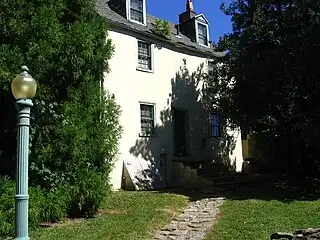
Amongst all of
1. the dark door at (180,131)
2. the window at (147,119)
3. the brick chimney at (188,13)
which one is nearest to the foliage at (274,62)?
the dark door at (180,131)

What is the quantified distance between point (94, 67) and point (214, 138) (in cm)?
1000

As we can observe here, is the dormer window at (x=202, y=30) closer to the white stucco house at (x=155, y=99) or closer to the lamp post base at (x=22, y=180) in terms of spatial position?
the white stucco house at (x=155, y=99)

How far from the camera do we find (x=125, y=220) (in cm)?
1062

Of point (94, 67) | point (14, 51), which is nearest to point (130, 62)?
point (94, 67)

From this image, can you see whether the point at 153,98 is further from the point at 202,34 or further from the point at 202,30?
the point at 202,30

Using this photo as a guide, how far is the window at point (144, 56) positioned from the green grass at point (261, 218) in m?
7.72

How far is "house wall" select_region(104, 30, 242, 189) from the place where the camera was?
641 inches

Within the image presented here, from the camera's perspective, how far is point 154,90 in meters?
18.0

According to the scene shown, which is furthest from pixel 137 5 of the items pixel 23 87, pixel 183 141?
pixel 23 87

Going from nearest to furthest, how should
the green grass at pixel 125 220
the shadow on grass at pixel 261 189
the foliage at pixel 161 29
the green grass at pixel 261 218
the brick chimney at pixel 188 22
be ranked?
the green grass at pixel 261 218 → the green grass at pixel 125 220 → the shadow on grass at pixel 261 189 → the foliage at pixel 161 29 → the brick chimney at pixel 188 22

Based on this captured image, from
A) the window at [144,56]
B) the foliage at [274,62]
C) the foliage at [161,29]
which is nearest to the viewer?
the foliage at [274,62]

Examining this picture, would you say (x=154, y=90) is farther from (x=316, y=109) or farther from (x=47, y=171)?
(x=47, y=171)

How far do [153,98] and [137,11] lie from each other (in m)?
4.15

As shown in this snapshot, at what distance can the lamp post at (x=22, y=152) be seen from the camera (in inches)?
220
